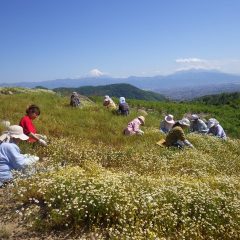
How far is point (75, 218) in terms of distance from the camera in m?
6.34

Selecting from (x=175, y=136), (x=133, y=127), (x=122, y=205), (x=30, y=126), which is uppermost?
(x=30, y=126)

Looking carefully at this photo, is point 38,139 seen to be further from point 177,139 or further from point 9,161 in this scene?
point 177,139

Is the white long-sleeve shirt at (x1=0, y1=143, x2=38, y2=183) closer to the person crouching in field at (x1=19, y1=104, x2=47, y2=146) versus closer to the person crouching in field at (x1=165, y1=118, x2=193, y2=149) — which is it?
the person crouching in field at (x1=19, y1=104, x2=47, y2=146)

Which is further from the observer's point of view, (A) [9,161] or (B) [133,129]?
(B) [133,129]

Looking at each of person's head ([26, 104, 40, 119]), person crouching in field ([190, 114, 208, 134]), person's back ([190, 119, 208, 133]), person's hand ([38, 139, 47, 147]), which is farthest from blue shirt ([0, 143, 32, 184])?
person's back ([190, 119, 208, 133])

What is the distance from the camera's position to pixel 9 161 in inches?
330

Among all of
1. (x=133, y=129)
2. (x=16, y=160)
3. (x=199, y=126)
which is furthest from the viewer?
(x=199, y=126)

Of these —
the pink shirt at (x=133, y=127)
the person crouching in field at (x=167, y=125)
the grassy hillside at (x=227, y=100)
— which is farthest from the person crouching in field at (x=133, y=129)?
the grassy hillside at (x=227, y=100)

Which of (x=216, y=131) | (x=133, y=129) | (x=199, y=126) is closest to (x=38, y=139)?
(x=133, y=129)

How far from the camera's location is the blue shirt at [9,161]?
824cm

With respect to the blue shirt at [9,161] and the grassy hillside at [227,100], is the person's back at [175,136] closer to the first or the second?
the blue shirt at [9,161]

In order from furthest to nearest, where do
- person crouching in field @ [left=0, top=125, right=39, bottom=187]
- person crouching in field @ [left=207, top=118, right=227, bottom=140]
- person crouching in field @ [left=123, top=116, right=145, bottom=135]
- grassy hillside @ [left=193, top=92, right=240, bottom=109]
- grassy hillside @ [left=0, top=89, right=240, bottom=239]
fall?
grassy hillside @ [left=193, top=92, right=240, bottom=109] < person crouching in field @ [left=207, top=118, right=227, bottom=140] < person crouching in field @ [left=123, top=116, right=145, bottom=135] < person crouching in field @ [left=0, top=125, right=39, bottom=187] < grassy hillside @ [left=0, top=89, right=240, bottom=239]

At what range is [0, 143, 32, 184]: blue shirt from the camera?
324 inches

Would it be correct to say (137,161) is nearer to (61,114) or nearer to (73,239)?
(73,239)
